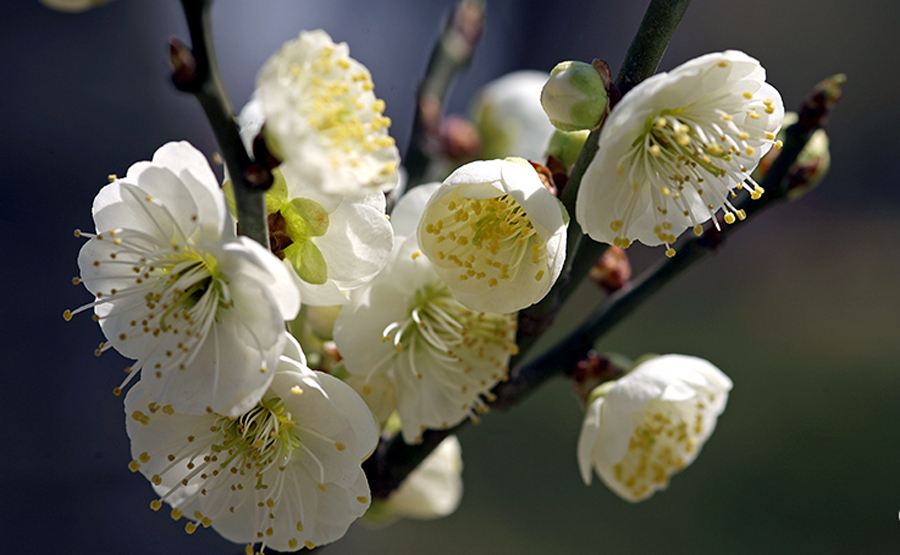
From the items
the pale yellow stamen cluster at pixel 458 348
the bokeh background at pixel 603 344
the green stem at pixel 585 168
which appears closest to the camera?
the green stem at pixel 585 168

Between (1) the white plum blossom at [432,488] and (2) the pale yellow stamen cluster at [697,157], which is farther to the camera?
(1) the white plum blossom at [432,488]

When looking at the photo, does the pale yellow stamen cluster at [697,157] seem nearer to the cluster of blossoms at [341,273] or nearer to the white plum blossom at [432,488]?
the cluster of blossoms at [341,273]

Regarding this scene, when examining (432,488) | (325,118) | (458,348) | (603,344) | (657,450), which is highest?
(325,118)

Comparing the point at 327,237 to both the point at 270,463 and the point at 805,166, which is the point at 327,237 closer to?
the point at 270,463

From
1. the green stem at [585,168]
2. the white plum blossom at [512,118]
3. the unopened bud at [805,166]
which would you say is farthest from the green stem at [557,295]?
the white plum blossom at [512,118]

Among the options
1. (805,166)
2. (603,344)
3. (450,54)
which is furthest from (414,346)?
(603,344)

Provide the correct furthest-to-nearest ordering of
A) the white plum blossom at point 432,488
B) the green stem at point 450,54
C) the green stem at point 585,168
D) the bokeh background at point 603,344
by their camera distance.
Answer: the bokeh background at point 603,344, the green stem at point 450,54, the white plum blossom at point 432,488, the green stem at point 585,168
